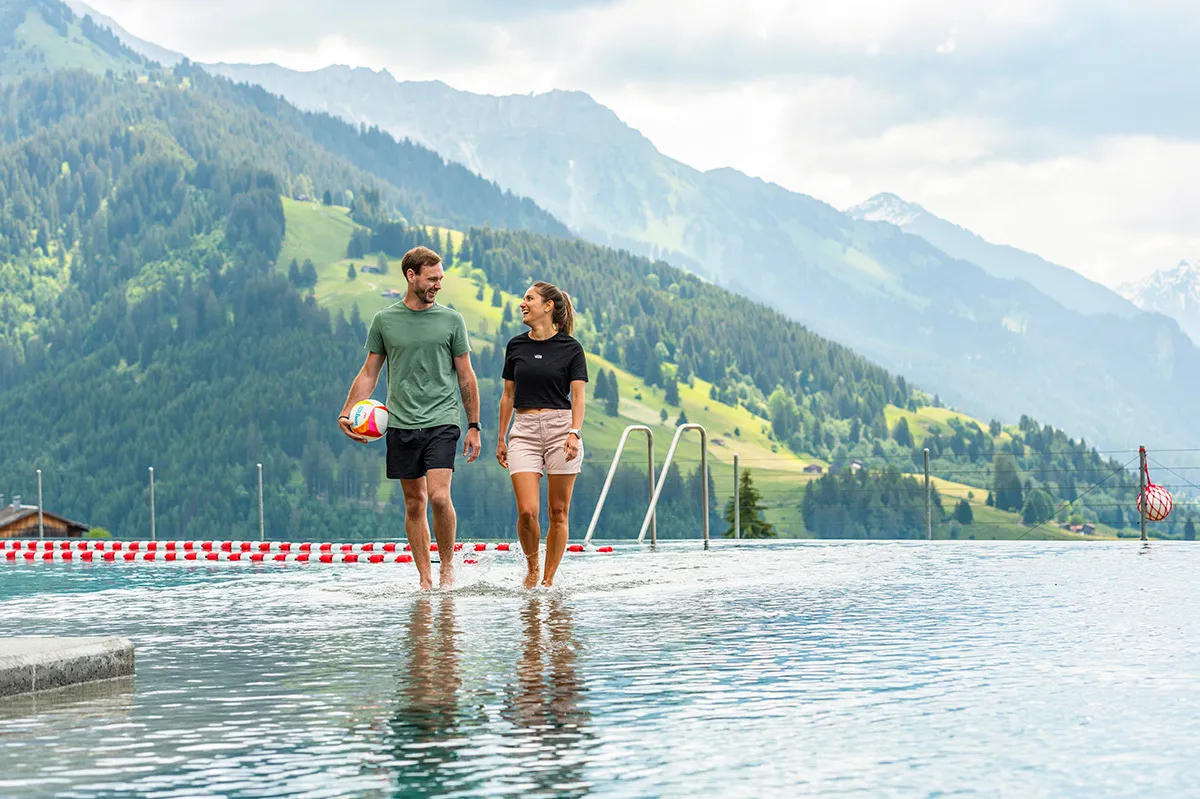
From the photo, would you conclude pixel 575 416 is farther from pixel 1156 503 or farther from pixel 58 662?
pixel 1156 503

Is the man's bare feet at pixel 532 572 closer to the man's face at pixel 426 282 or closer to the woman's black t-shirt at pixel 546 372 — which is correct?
the woman's black t-shirt at pixel 546 372

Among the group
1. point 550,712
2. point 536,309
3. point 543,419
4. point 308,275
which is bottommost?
point 550,712

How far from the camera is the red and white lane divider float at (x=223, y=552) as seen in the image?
15.0 m

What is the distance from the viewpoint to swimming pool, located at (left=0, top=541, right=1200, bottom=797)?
378 cm

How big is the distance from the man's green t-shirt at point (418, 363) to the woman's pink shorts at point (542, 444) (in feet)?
1.43

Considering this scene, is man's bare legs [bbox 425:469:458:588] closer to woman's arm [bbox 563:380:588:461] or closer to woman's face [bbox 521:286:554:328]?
woman's arm [bbox 563:380:588:461]

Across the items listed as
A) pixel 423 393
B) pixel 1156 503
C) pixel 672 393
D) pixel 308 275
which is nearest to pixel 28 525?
pixel 1156 503

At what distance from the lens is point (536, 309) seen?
9.77 metres

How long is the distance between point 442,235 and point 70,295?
150 ft

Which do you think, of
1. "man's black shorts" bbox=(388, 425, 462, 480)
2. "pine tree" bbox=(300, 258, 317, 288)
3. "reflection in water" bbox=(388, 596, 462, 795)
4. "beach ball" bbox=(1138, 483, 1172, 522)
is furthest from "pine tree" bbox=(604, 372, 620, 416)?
"reflection in water" bbox=(388, 596, 462, 795)

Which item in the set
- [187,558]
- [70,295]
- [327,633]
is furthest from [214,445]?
[327,633]

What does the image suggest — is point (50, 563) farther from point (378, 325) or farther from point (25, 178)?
point (25, 178)

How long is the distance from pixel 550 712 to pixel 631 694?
1.42ft

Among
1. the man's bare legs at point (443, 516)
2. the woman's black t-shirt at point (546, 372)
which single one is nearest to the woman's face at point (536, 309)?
the woman's black t-shirt at point (546, 372)
